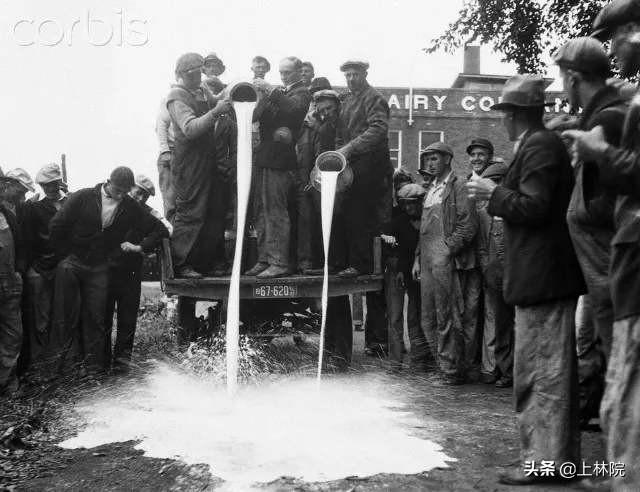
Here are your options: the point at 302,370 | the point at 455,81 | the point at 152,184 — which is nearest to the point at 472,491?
the point at 302,370

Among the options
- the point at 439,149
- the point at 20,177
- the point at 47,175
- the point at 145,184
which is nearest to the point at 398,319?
the point at 439,149

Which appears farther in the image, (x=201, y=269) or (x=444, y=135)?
(x=444, y=135)

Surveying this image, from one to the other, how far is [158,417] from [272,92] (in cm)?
332

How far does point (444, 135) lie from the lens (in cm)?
3228

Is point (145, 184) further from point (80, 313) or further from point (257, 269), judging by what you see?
point (257, 269)

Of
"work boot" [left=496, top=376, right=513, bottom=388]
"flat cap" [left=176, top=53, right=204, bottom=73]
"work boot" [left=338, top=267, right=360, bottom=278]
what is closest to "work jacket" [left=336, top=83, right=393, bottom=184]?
"work boot" [left=338, top=267, right=360, bottom=278]

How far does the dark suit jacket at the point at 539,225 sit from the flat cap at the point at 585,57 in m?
0.39

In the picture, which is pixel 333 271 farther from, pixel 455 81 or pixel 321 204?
pixel 455 81

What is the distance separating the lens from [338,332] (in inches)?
305

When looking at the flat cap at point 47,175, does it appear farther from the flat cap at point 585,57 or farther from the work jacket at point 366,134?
the flat cap at point 585,57

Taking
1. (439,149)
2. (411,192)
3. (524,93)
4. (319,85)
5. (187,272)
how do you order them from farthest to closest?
1. (411,192)
2. (319,85)
3. (439,149)
4. (187,272)
5. (524,93)

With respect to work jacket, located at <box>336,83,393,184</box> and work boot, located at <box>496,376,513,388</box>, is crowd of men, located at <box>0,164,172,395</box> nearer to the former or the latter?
work jacket, located at <box>336,83,393,184</box>

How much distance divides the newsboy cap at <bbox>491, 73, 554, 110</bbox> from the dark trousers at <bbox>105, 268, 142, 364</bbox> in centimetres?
515

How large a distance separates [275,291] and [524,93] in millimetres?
3493
